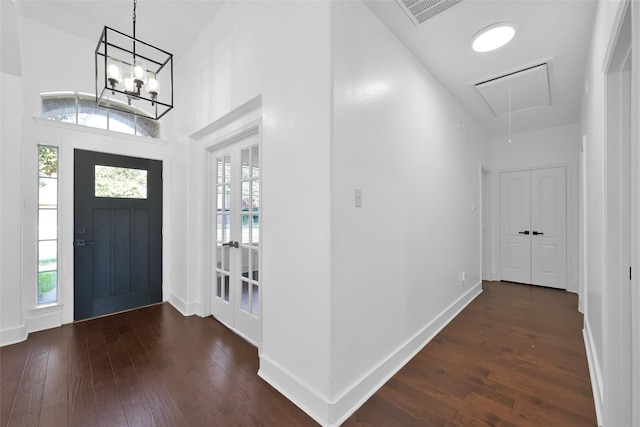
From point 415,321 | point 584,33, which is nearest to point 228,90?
point 415,321

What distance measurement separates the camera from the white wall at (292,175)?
161 centimetres

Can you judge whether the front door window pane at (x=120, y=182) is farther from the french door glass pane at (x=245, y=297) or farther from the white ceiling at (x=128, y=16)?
the french door glass pane at (x=245, y=297)

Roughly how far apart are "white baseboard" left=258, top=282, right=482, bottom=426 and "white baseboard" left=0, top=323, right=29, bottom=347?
2.52m

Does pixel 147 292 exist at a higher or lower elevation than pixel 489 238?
lower

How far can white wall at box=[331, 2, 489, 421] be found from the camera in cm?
164

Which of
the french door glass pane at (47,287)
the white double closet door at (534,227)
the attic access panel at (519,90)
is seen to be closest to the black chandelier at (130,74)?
the french door glass pane at (47,287)

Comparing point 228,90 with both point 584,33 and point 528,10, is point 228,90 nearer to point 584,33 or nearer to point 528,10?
point 528,10

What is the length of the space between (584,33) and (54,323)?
5896 mm

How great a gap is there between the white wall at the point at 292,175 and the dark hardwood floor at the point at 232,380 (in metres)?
0.29

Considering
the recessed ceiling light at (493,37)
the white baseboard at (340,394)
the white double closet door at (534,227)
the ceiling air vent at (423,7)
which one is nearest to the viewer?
the white baseboard at (340,394)

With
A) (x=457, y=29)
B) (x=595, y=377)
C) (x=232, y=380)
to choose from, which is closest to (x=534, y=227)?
(x=595, y=377)

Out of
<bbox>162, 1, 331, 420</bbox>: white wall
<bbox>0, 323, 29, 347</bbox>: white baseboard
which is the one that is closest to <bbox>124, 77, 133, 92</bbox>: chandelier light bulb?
<bbox>162, 1, 331, 420</bbox>: white wall

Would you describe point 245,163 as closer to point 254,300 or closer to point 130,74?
point 130,74

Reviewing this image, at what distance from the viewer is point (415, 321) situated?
2.42 meters
